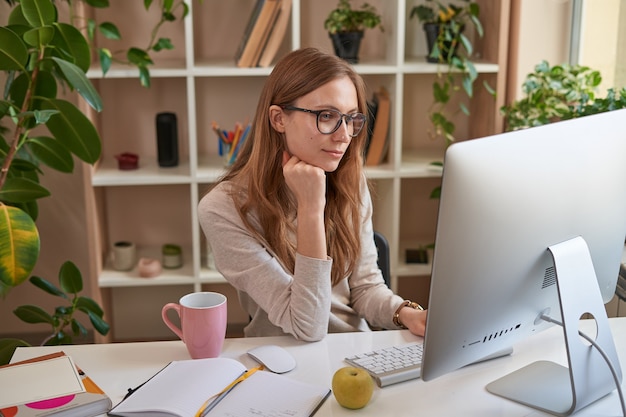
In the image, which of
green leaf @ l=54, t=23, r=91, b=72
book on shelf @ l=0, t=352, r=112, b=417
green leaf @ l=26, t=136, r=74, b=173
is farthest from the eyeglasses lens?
green leaf @ l=26, t=136, r=74, b=173

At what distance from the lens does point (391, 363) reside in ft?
4.63

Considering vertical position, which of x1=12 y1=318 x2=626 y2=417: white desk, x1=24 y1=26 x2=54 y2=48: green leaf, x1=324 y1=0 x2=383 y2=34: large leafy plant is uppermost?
x1=324 y1=0 x2=383 y2=34: large leafy plant

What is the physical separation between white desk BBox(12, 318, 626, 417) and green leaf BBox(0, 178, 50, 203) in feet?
2.67

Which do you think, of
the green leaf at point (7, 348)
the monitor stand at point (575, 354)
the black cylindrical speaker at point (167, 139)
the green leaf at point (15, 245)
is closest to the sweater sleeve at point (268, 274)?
the monitor stand at point (575, 354)

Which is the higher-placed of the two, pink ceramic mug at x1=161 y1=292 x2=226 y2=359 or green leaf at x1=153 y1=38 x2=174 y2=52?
green leaf at x1=153 y1=38 x2=174 y2=52

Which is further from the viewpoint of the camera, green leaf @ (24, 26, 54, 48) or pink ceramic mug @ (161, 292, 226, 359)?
green leaf @ (24, 26, 54, 48)

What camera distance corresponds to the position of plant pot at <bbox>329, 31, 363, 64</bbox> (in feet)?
9.56

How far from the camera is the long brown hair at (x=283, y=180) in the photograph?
171cm

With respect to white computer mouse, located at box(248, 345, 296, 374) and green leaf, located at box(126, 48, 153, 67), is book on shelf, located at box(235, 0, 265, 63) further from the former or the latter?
white computer mouse, located at box(248, 345, 296, 374)

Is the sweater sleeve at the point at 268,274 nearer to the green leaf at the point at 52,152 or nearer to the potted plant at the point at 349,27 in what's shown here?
the green leaf at the point at 52,152

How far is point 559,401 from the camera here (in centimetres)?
130

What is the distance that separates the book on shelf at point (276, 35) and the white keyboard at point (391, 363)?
1594mm

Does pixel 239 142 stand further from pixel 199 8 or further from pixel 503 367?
pixel 503 367

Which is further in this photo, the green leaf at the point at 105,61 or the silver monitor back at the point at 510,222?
the green leaf at the point at 105,61
